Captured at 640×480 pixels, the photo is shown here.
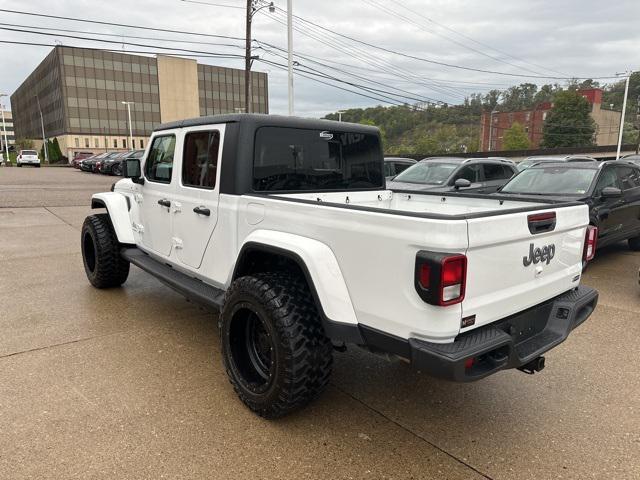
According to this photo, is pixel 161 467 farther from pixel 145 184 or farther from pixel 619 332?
pixel 619 332

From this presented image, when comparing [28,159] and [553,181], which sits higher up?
[553,181]

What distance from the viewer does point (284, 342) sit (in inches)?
106

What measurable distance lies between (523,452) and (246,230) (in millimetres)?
2234

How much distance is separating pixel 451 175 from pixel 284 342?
820 centimetres

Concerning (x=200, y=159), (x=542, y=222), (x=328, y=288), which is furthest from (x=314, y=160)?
(x=542, y=222)

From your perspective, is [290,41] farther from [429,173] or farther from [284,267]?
[284,267]

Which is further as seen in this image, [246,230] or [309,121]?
[309,121]

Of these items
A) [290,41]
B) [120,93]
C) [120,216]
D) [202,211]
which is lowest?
[120,216]

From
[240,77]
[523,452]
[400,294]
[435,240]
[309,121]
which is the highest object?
[240,77]

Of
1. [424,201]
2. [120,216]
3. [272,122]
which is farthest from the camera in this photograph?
[120,216]

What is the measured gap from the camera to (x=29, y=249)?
8148mm

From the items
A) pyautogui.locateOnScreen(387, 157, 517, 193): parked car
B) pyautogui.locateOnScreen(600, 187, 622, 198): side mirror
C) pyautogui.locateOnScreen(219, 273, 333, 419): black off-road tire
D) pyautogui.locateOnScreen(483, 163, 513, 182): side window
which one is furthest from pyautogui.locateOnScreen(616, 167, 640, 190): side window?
pyautogui.locateOnScreen(219, 273, 333, 419): black off-road tire

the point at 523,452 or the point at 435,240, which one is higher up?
the point at 435,240

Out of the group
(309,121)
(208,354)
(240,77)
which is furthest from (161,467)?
(240,77)
